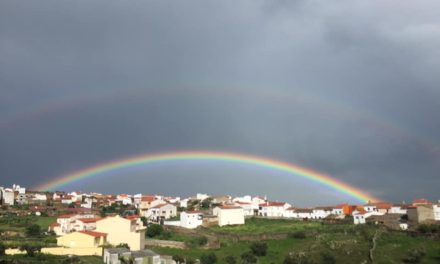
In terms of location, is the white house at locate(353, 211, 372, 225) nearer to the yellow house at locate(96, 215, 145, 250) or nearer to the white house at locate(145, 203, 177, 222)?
the white house at locate(145, 203, 177, 222)

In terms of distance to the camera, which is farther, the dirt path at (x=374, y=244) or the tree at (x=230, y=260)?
the dirt path at (x=374, y=244)

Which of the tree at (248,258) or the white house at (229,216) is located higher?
the white house at (229,216)

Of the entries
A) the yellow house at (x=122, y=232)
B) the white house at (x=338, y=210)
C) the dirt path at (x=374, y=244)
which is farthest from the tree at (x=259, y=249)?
the white house at (x=338, y=210)

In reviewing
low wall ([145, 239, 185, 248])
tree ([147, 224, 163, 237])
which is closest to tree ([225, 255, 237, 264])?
low wall ([145, 239, 185, 248])

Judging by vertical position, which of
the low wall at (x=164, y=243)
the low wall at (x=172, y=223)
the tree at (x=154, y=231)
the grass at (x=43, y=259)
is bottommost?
the grass at (x=43, y=259)

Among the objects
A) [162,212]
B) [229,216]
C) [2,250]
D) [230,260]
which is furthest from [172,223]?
[2,250]

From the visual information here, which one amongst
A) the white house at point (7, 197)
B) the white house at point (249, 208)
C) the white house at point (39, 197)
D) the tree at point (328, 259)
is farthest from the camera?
the white house at point (39, 197)

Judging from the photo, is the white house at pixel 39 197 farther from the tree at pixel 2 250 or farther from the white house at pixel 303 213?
the tree at pixel 2 250

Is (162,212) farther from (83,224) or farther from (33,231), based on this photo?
(33,231)
